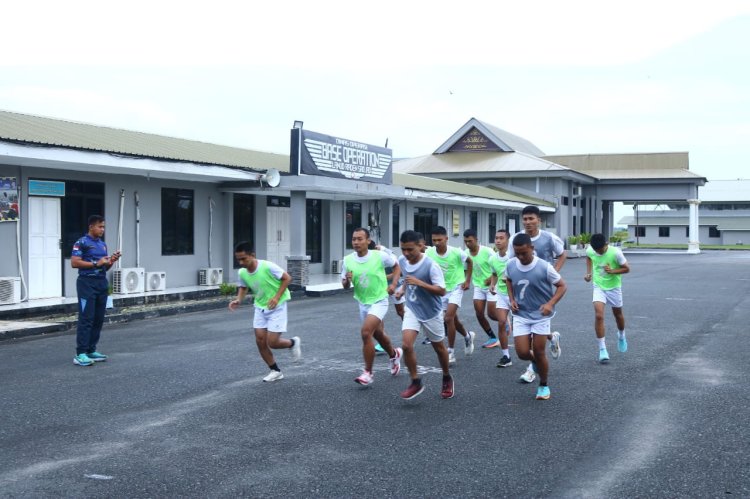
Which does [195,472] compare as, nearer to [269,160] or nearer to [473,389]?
[473,389]

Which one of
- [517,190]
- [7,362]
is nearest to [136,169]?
[7,362]

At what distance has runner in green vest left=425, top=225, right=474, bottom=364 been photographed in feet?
31.8

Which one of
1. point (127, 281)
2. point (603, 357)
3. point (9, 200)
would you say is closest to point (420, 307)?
point (603, 357)

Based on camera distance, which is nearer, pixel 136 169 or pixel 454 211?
pixel 136 169

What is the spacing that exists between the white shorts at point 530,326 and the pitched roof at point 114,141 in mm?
10338

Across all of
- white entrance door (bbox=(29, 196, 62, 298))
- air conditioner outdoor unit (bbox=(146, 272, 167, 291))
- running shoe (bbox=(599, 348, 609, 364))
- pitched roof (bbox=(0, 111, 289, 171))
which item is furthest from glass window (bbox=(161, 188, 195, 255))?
running shoe (bbox=(599, 348, 609, 364))

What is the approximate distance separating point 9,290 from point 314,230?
494 inches

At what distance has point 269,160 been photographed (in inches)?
1014

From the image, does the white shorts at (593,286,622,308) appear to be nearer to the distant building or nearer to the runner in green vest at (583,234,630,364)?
the runner in green vest at (583,234,630,364)

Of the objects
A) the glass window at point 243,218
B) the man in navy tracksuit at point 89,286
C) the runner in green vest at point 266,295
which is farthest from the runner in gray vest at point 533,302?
the glass window at point 243,218

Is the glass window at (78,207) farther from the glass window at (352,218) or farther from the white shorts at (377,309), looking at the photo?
the glass window at (352,218)

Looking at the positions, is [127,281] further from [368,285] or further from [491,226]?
[491,226]

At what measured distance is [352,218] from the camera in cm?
2795

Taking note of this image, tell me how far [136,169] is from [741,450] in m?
14.4
